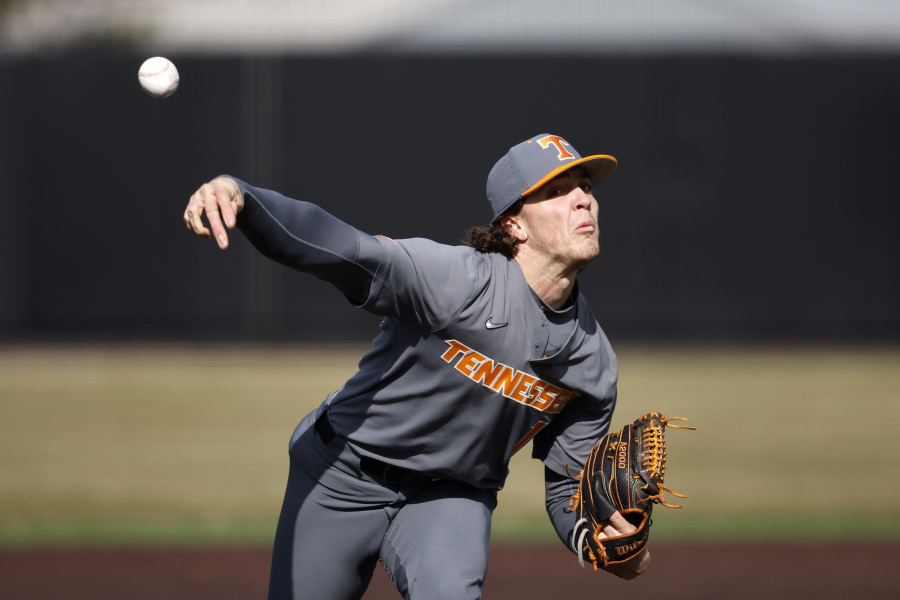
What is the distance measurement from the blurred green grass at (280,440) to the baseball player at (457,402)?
3017mm

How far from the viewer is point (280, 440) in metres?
8.73

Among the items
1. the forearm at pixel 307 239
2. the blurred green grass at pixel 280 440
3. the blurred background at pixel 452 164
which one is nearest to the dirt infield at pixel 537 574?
the blurred green grass at pixel 280 440

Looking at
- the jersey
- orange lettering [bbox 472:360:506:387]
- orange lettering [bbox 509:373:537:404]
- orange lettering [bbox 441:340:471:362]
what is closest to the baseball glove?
the jersey

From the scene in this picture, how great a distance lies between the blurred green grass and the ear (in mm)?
3310

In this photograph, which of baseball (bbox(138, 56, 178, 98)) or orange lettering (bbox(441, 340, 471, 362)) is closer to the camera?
orange lettering (bbox(441, 340, 471, 362))

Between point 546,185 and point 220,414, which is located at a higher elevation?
point 546,185

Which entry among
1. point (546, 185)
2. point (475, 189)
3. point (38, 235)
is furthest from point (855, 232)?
point (546, 185)

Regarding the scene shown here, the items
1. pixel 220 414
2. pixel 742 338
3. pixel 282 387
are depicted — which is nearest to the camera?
pixel 220 414

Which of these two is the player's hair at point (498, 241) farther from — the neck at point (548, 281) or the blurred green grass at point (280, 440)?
the blurred green grass at point (280, 440)

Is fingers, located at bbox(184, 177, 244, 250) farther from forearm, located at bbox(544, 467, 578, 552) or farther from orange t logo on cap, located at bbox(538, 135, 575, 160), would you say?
forearm, located at bbox(544, 467, 578, 552)

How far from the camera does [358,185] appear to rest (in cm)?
1395

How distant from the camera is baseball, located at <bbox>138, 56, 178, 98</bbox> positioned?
3.44 meters

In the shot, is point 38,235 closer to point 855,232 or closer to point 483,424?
point 855,232

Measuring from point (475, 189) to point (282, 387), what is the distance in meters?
4.30
